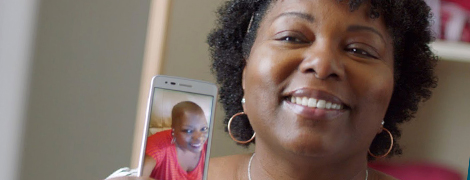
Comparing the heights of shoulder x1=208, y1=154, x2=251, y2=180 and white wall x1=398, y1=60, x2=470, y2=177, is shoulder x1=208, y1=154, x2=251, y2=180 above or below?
below

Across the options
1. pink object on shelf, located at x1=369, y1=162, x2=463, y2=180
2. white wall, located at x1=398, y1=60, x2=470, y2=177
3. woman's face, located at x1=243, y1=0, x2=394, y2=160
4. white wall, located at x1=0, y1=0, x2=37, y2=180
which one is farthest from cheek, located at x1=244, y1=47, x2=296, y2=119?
white wall, located at x1=0, y1=0, x2=37, y2=180

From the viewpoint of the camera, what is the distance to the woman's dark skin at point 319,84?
1032mm

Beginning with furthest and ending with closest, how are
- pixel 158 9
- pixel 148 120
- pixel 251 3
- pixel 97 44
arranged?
pixel 97 44
pixel 158 9
pixel 251 3
pixel 148 120

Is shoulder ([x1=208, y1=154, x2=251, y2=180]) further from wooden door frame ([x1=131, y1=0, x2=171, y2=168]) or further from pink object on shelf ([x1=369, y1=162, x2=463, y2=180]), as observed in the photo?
pink object on shelf ([x1=369, y1=162, x2=463, y2=180])

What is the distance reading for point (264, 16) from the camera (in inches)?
47.2

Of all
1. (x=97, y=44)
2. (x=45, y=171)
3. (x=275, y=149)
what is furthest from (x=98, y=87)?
(x=275, y=149)

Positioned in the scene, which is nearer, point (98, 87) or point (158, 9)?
point (158, 9)

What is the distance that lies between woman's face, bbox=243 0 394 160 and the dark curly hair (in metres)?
0.06

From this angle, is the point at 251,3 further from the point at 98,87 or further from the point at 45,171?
the point at 45,171

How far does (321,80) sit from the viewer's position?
3.37ft

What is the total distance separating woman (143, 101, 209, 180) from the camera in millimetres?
993

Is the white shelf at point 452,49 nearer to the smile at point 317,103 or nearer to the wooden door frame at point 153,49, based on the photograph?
the smile at point 317,103

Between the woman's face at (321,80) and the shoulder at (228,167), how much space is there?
0.65 ft

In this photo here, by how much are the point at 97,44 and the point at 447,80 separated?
3.45 feet
